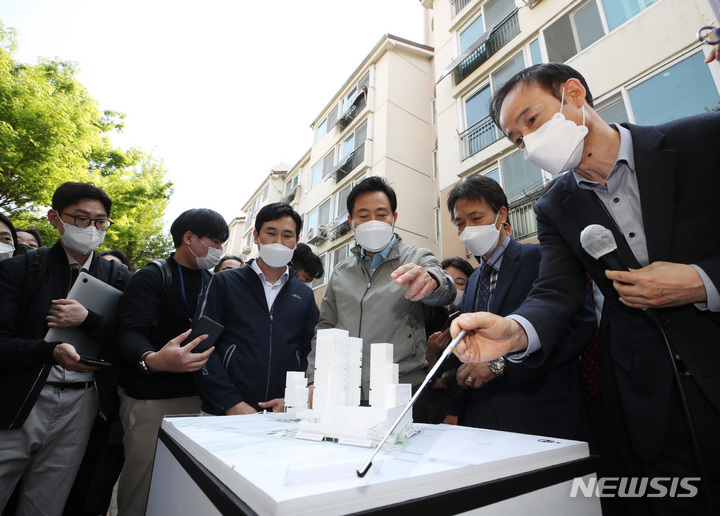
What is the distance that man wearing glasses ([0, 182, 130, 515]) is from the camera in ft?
6.63

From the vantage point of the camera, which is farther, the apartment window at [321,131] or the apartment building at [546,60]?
the apartment window at [321,131]

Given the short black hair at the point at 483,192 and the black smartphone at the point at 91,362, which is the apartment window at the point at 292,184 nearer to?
the short black hair at the point at 483,192

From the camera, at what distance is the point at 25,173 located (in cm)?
Result: 878

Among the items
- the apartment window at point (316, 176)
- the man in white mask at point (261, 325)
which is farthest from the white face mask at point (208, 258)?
the apartment window at point (316, 176)

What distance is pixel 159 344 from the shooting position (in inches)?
97.5

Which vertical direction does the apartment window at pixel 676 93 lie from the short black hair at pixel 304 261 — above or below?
above

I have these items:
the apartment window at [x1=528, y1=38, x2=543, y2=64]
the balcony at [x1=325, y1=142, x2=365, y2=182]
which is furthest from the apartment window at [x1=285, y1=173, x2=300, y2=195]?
the apartment window at [x1=528, y1=38, x2=543, y2=64]

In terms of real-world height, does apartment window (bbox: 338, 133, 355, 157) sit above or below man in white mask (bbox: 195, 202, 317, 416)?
above

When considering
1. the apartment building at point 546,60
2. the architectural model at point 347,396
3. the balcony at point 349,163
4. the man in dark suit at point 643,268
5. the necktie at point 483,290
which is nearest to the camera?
the architectural model at point 347,396

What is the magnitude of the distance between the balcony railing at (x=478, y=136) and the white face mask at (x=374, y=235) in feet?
27.4

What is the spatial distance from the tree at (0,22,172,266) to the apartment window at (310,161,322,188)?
816cm

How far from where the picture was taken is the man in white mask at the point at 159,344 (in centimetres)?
206

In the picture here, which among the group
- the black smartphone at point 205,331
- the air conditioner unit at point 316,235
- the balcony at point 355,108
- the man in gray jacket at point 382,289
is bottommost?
the black smartphone at point 205,331

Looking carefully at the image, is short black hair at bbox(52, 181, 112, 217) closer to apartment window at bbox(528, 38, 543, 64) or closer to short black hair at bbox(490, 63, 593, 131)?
short black hair at bbox(490, 63, 593, 131)
